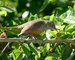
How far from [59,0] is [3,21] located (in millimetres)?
665

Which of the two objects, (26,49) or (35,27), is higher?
(35,27)

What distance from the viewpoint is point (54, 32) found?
2152 mm

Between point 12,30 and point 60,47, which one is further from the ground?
point 12,30

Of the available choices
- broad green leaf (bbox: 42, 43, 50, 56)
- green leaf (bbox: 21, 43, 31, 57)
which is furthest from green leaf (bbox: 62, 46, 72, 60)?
green leaf (bbox: 21, 43, 31, 57)

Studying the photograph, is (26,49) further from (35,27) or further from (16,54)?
(35,27)

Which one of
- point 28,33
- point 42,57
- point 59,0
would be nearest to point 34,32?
point 28,33

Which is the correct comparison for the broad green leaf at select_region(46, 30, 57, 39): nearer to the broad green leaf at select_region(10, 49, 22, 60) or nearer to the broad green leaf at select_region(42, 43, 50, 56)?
the broad green leaf at select_region(42, 43, 50, 56)

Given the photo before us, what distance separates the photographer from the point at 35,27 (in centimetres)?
215

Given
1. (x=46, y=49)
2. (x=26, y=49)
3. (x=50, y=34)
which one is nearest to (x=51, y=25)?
(x=50, y=34)

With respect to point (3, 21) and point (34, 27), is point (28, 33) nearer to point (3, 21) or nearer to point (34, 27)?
point (34, 27)

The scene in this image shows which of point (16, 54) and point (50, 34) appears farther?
point (50, 34)

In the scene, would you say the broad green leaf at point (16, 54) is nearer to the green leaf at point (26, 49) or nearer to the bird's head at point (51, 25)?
the green leaf at point (26, 49)

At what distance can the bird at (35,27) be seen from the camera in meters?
2.07

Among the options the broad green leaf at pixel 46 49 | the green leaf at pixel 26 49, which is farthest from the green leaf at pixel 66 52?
the green leaf at pixel 26 49
